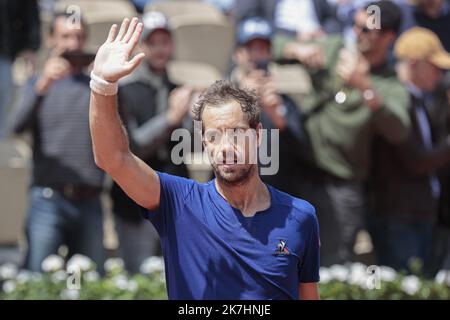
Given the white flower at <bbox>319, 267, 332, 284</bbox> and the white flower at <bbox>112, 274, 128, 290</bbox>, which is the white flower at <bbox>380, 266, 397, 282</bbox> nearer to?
the white flower at <bbox>319, 267, 332, 284</bbox>

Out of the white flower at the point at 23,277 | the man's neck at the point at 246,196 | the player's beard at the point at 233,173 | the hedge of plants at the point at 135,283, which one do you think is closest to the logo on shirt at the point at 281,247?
the man's neck at the point at 246,196

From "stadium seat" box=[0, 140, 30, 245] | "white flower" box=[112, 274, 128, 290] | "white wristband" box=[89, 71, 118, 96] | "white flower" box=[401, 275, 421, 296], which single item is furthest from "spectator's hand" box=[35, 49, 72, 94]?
"white wristband" box=[89, 71, 118, 96]

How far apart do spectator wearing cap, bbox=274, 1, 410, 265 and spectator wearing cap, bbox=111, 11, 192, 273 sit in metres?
0.96

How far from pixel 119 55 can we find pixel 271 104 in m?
3.77

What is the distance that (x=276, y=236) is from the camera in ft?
13.7

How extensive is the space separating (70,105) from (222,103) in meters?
3.80

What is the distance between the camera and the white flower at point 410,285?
24.4 feet

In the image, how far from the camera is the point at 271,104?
25.1ft

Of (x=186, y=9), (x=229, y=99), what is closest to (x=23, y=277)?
(x=229, y=99)

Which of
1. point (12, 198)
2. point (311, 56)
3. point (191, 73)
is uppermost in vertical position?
point (311, 56)

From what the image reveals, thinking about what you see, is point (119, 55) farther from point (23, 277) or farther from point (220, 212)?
point (23, 277)

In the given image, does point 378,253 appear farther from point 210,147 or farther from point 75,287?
point 210,147

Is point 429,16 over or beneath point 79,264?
over
